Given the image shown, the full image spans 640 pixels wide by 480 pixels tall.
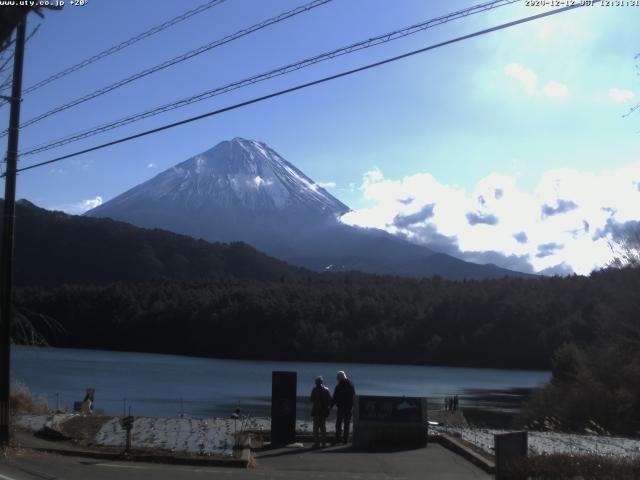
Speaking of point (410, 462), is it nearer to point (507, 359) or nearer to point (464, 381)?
point (464, 381)

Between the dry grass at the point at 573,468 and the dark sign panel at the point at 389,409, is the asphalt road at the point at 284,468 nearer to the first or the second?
the dark sign panel at the point at 389,409

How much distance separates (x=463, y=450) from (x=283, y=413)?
336 centimetres

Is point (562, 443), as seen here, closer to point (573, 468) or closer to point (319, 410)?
point (319, 410)

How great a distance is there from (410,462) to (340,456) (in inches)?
51.1

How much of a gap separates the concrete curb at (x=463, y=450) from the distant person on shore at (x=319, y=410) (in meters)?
2.31

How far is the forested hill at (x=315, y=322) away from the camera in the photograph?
109375 millimetres

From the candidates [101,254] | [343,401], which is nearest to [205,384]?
[343,401]

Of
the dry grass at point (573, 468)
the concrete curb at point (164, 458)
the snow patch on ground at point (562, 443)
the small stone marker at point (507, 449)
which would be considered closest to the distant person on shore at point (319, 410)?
the concrete curb at point (164, 458)

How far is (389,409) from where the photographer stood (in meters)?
15.8

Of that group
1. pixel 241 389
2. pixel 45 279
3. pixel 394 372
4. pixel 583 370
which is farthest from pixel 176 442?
pixel 45 279

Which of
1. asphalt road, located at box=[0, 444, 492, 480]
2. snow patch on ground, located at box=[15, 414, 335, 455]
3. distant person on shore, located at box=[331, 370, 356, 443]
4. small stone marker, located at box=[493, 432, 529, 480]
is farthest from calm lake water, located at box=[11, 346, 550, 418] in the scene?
small stone marker, located at box=[493, 432, 529, 480]

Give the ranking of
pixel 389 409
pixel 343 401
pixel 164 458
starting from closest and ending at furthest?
pixel 164 458
pixel 389 409
pixel 343 401

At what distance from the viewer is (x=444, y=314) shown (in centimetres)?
12044

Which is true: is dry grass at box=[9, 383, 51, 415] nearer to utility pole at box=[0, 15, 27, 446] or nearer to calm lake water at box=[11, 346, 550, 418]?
utility pole at box=[0, 15, 27, 446]
